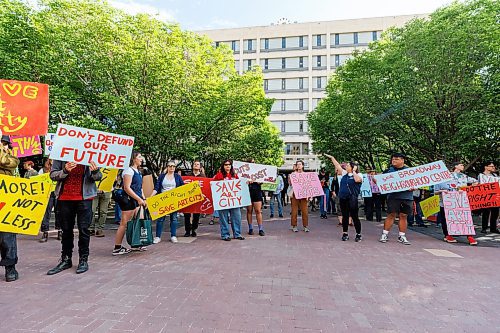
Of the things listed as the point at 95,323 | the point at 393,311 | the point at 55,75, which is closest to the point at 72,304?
the point at 95,323

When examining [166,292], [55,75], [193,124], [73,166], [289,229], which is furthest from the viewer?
[193,124]

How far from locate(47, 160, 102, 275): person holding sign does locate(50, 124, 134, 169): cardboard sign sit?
0.48ft

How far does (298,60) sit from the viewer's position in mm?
49156

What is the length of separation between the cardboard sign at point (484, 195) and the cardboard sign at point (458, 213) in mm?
945

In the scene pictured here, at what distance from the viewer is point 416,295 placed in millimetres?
4070

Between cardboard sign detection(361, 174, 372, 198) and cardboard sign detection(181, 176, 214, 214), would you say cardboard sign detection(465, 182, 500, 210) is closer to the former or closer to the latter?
cardboard sign detection(361, 174, 372, 198)

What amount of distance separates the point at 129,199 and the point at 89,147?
4.25 feet

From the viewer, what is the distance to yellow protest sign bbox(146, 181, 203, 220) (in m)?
7.24

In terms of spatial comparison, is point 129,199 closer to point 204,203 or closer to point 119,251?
point 119,251

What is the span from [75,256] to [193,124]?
916 centimetres

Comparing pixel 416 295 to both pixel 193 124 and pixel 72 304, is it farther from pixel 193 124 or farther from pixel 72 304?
pixel 193 124

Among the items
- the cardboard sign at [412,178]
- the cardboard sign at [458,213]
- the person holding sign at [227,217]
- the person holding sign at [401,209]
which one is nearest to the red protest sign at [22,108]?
the person holding sign at [227,217]

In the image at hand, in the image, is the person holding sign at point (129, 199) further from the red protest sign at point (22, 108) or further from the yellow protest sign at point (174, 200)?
the red protest sign at point (22, 108)

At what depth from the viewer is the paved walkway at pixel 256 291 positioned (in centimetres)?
321
